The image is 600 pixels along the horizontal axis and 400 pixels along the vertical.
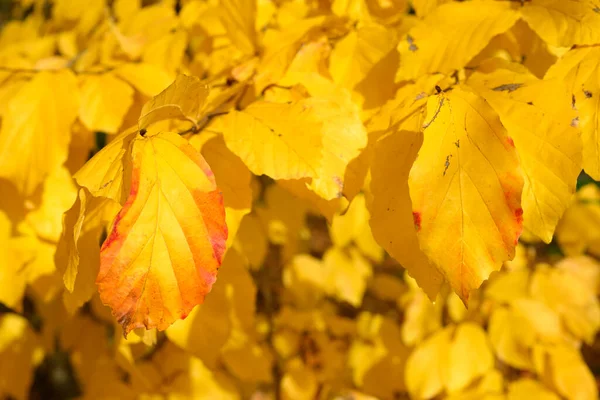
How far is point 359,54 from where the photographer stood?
0.63 m

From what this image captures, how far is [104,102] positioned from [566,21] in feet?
1.82

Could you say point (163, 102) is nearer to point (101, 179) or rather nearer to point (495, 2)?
point (101, 179)

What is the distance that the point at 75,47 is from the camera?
0.98 m

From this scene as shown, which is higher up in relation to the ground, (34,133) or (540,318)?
(34,133)

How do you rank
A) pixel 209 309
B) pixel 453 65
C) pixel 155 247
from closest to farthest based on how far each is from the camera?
pixel 155 247 → pixel 453 65 → pixel 209 309

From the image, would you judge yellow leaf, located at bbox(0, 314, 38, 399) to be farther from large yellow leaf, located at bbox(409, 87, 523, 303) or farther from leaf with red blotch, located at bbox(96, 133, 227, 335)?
large yellow leaf, located at bbox(409, 87, 523, 303)

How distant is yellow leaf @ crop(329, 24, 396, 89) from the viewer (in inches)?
24.6

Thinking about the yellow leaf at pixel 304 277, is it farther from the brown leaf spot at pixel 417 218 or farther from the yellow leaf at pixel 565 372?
the brown leaf spot at pixel 417 218

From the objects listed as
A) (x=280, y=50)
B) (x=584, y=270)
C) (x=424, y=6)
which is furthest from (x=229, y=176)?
(x=584, y=270)

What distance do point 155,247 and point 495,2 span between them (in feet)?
1.54

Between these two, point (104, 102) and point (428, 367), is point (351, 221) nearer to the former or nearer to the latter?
point (428, 367)

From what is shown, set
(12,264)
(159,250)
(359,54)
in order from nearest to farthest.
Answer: (159,250) → (359,54) → (12,264)

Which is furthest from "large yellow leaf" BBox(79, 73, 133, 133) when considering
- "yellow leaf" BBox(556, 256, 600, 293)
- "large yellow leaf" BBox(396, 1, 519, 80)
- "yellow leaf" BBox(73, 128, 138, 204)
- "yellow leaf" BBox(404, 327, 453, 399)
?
"yellow leaf" BBox(556, 256, 600, 293)

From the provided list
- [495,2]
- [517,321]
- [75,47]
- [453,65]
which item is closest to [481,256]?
[453,65]
